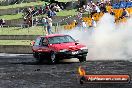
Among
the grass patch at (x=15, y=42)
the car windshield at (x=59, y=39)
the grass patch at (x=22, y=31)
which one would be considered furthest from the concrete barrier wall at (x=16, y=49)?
the car windshield at (x=59, y=39)

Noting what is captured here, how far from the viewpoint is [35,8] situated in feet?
160

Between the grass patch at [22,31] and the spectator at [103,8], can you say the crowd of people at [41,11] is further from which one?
the spectator at [103,8]

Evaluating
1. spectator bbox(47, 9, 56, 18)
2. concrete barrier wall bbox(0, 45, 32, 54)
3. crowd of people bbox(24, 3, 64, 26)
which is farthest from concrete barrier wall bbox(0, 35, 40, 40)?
spectator bbox(47, 9, 56, 18)

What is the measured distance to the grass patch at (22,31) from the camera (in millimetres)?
40875

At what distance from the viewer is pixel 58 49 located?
1032 inches

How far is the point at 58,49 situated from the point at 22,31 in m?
17.2

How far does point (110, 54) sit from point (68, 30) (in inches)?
370

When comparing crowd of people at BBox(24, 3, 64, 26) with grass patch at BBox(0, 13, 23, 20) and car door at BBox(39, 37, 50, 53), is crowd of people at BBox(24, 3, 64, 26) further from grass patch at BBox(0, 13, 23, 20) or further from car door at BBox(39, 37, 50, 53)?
car door at BBox(39, 37, 50, 53)

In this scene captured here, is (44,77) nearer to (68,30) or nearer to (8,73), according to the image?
(8,73)

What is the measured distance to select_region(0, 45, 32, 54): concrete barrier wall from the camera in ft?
123

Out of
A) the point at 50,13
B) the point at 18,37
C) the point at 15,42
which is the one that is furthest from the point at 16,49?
the point at 50,13

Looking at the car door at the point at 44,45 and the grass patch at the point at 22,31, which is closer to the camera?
the car door at the point at 44,45

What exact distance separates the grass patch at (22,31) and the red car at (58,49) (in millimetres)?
11349

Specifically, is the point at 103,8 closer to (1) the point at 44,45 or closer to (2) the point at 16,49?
(2) the point at 16,49
